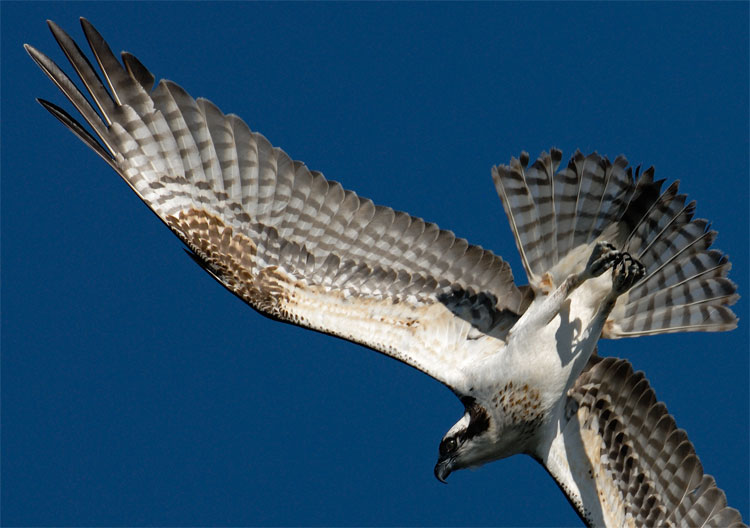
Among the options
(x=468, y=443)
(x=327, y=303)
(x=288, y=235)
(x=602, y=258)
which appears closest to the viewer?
(x=602, y=258)

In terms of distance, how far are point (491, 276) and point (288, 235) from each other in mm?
1737

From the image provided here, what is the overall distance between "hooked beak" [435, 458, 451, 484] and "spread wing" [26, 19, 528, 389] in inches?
28.7

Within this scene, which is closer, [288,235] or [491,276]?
[491,276]

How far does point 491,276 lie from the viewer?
420 inches

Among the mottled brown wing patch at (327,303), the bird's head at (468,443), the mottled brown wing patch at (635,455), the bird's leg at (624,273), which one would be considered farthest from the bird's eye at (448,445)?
the bird's leg at (624,273)

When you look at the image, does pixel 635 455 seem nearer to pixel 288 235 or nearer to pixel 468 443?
pixel 468 443

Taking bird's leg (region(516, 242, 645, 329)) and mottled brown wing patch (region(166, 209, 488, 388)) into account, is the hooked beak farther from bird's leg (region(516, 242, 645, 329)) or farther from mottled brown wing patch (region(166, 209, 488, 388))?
bird's leg (region(516, 242, 645, 329))

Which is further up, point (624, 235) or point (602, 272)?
point (624, 235)

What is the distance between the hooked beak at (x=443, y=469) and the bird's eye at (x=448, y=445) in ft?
0.24

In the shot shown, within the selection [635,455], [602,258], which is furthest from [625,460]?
[602,258]

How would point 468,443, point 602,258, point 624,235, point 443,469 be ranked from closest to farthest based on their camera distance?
point 602,258 → point 624,235 → point 468,443 → point 443,469

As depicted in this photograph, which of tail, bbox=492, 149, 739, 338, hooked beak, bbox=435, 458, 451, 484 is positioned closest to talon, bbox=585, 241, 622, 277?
tail, bbox=492, 149, 739, 338

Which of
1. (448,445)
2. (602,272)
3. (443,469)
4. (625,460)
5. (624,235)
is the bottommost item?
(443,469)

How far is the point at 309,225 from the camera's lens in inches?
428
